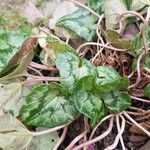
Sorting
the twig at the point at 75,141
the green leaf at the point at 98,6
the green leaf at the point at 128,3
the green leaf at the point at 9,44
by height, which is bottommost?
the twig at the point at 75,141

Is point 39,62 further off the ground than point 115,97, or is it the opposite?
point 39,62

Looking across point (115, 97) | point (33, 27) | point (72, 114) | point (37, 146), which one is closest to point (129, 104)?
point (115, 97)

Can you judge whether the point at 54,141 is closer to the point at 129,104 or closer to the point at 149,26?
the point at 129,104

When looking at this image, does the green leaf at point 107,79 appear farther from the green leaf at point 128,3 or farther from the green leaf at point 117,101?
the green leaf at point 128,3

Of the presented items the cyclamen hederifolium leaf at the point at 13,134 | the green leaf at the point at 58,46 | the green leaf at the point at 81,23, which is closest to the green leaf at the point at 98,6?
the green leaf at the point at 81,23

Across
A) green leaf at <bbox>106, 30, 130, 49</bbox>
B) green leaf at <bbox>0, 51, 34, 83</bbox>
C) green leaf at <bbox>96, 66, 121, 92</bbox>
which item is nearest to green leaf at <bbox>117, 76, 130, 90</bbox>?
green leaf at <bbox>96, 66, 121, 92</bbox>
